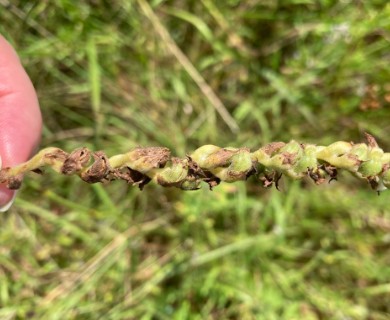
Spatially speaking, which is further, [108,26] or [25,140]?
[108,26]

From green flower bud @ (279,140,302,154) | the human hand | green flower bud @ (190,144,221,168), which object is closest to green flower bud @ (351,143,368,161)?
green flower bud @ (279,140,302,154)

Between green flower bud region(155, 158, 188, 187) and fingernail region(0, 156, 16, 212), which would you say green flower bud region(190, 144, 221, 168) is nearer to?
green flower bud region(155, 158, 188, 187)

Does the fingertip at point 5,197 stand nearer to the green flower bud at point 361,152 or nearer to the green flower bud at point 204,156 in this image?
the green flower bud at point 204,156

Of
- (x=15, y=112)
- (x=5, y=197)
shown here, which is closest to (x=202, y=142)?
(x=15, y=112)

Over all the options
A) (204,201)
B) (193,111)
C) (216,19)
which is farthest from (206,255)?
(216,19)

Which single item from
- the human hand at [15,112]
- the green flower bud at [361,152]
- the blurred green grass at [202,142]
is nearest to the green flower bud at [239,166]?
the green flower bud at [361,152]

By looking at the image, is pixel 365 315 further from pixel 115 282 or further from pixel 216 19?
pixel 216 19
